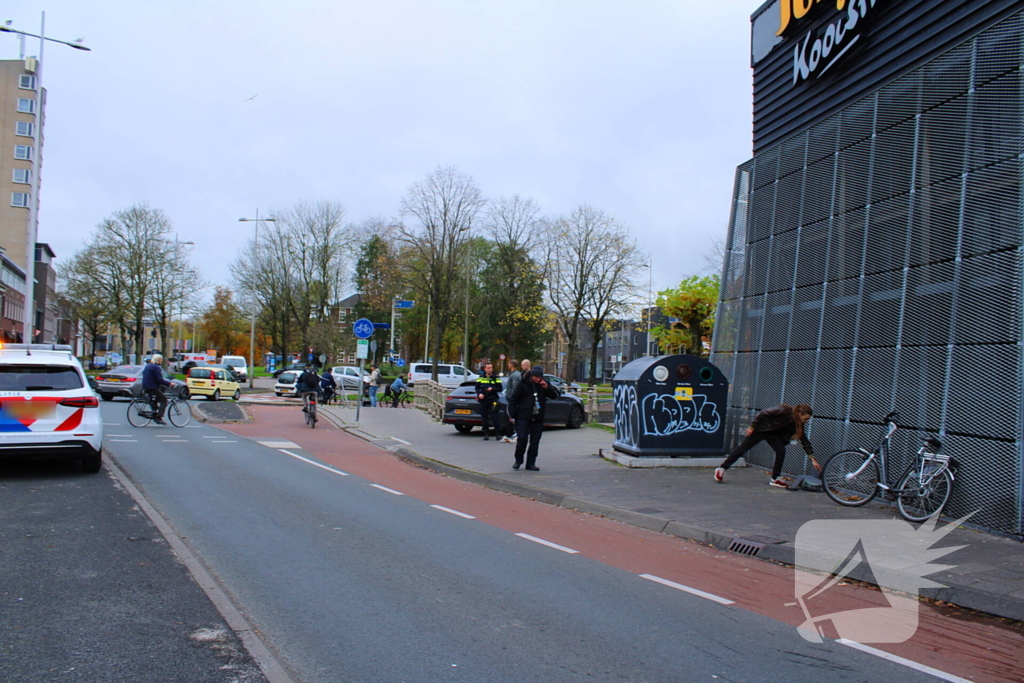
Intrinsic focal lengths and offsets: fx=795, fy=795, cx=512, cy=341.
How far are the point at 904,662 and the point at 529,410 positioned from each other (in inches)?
338

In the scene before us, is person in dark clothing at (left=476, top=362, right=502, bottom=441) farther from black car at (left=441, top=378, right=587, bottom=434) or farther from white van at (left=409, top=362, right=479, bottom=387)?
white van at (left=409, top=362, right=479, bottom=387)

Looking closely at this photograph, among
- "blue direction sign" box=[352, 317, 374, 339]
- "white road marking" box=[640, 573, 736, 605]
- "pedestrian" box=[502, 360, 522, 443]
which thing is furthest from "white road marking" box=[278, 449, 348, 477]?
"blue direction sign" box=[352, 317, 374, 339]

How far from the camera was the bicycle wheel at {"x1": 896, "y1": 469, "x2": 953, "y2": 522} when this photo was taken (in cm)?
843

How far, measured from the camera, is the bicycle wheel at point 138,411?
19.0 m

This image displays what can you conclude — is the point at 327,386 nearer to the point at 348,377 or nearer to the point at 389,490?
the point at 348,377

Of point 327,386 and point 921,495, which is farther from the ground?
point 921,495

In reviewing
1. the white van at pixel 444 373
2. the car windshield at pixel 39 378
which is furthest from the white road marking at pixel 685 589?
the white van at pixel 444 373

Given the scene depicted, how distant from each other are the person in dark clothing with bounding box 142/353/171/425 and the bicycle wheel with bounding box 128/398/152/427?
0.30 metres

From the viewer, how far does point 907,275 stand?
10016 millimetres

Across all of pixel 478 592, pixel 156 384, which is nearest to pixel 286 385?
pixel 156 384

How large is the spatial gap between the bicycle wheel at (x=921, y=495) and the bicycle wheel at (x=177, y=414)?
16.4 meters

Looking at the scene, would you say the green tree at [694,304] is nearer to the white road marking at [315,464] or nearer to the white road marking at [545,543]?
the white road marking at [315,464]

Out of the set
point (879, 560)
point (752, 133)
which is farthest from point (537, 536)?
point (752, 133)

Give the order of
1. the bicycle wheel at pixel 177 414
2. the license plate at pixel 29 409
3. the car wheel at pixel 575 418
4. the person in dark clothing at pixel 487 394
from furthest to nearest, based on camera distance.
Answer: the car wheel at pixel 575 418 < the bicycle wheel at pixel 177 414 < the person in dark clothing at pixel 487 394 < the license plate at pixel 29 409
